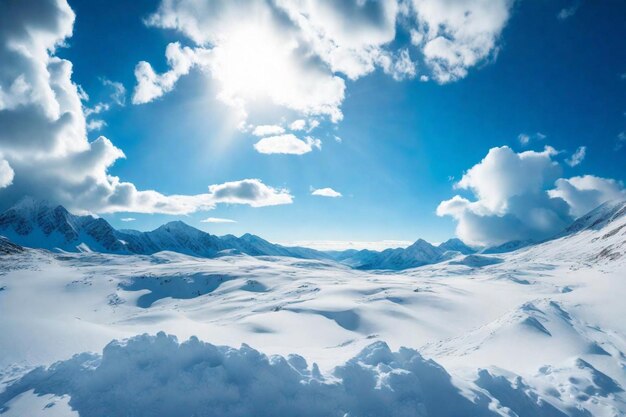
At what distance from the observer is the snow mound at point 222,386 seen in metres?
8.43

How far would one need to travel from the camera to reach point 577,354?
17141 millimetres

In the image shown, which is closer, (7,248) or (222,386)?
(222,386)

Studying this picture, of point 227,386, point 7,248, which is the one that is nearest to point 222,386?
point 227,386

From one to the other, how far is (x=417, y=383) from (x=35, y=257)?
728 ft

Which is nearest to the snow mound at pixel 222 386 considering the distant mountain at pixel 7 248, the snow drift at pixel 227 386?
the snow drift at pixel 227 386

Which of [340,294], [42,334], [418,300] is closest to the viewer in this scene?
[42,334]

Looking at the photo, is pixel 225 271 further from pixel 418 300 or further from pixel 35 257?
pixel 35 257

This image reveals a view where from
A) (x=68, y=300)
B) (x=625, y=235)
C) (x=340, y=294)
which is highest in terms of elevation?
(x=625, y=235)

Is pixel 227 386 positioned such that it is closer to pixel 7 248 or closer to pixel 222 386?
pixel 222 386

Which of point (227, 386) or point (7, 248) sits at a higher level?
point (7, 248)

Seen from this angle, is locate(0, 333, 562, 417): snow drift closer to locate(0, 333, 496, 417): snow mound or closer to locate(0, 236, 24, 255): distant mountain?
locate(0, 333, 496, 417): snow mound

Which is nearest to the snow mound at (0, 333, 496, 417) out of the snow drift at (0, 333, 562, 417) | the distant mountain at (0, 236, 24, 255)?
the snow drift at (0, 333, 562, 417)

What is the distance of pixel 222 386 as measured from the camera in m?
8.77

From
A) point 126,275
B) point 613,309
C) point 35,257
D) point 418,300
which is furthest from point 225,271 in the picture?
point 35,257
